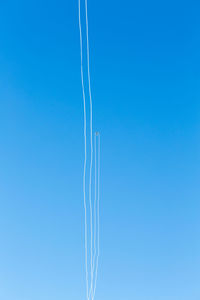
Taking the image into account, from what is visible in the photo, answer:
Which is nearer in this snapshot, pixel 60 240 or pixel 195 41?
pixel 60 240

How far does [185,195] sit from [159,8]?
3.08ft

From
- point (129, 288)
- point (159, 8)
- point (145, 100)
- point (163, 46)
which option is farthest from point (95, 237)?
point (159, 8)

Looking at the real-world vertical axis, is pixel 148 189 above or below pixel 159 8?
below

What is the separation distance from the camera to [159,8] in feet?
6.42

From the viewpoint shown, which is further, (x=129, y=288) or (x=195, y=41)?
(x=195, y=41)

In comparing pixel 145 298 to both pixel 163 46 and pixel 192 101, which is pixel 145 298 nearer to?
pixel 192 101

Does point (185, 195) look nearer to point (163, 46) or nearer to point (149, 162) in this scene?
point (149, 162)

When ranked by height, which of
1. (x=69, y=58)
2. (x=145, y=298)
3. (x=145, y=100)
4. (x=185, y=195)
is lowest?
(x=145, y=298)

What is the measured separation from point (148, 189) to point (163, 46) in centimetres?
71

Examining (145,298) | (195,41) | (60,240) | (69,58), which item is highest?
(195,41)

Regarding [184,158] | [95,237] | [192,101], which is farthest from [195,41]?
[95,237]

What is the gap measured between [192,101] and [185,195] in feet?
1.53

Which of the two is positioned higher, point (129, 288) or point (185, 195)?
point (185, 195)

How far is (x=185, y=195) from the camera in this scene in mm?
1919
